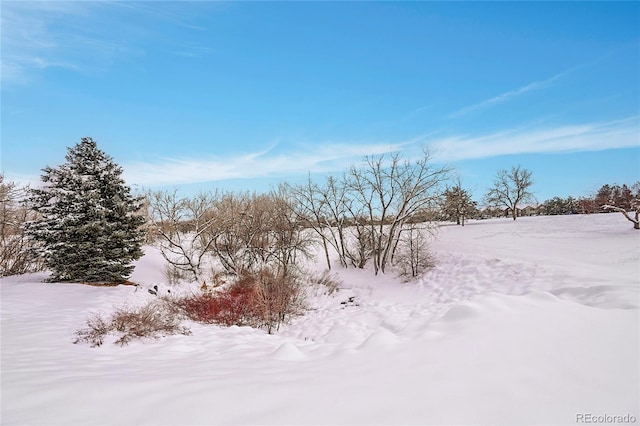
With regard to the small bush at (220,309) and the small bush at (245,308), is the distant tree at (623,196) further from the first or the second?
the small bush at (220,309)

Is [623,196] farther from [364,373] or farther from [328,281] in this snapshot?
[364,373]

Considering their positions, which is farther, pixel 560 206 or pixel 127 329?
pixel 560 206

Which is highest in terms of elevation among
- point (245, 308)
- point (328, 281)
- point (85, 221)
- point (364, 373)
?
point (85, 221)

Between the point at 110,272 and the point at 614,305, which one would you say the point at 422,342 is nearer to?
the point at 614,305

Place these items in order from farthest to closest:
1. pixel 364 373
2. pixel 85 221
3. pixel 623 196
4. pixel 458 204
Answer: pixel 458 204, pixel 623 196, pixel 85 221, pixel 364 373

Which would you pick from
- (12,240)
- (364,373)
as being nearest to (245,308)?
(364,373)

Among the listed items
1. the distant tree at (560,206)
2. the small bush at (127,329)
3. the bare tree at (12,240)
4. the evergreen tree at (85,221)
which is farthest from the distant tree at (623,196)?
the bare tree at (12,240)

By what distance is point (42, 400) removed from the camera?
2.71 metres

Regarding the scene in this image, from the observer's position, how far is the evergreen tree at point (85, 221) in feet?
44.9

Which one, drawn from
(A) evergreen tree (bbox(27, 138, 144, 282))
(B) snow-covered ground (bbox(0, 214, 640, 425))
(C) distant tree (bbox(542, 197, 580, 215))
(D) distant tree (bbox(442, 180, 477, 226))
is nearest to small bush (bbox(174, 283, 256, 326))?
→ (B) snow-covered ground (bbox(0, 214, 640, 425))

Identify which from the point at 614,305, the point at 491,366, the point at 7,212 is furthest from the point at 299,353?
the point at 7,212

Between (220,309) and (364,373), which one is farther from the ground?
(364,373)

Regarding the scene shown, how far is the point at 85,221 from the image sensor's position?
14.4 m

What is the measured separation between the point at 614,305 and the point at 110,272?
18115mm
